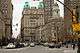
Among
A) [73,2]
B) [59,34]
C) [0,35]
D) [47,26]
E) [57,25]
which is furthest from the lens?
[47,26]

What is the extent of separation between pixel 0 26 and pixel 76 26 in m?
118

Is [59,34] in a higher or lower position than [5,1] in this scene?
lower

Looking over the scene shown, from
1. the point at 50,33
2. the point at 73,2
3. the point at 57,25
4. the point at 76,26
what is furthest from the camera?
the point at 50,33

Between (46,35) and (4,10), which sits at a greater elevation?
(4,10)

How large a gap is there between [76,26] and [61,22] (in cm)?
14970

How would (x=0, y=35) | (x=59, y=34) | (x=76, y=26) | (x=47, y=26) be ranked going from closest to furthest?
1. (x=76, y=26)
2. (x=0, y=35)
3. (x=59, y=34)
4. (x=47, y=26)

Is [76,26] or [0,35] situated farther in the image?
[0,35]

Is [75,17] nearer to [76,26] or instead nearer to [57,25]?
[76,26]

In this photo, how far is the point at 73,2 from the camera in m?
72.8

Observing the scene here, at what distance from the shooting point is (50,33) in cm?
18188

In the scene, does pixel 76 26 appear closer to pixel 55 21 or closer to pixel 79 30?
pixel 79 30

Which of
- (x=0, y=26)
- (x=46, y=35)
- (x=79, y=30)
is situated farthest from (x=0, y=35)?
(x=79, y=30)

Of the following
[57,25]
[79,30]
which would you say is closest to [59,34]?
[57,25]

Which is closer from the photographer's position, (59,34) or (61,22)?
(59,34)
